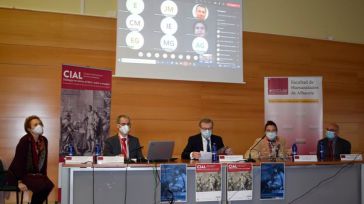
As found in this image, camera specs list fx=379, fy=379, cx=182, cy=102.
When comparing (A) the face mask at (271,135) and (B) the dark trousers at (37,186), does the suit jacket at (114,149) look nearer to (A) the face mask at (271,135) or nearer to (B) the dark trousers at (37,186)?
(B) the dark trousers at (37,186)

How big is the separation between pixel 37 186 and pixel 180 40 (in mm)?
2855

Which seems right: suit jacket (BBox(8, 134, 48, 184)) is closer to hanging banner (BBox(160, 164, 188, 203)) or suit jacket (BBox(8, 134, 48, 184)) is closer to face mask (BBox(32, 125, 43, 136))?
face mask (BBox(32, 125, 43, 136))

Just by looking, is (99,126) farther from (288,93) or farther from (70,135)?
(288,93)

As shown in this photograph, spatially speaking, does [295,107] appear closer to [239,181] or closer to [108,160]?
[239,181]

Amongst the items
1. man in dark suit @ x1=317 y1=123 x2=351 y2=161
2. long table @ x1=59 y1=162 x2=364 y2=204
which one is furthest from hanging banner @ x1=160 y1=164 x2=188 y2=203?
man in dark suit @ x1=317 y1=123 x2=351 y2=161

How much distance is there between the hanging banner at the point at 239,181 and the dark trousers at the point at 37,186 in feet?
6.76

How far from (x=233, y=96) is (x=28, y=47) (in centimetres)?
319

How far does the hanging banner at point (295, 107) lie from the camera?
621cm

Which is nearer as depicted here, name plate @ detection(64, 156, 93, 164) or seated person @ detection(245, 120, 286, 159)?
name plate @ detection(64, 156, 93, 164)

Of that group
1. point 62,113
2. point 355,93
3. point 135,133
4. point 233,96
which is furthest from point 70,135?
point 355,93

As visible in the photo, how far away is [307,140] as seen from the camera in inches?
248

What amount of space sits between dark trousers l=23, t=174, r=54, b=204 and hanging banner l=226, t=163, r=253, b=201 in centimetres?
206

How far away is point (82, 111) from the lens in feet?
15.8

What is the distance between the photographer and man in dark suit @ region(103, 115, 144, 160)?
4.51 metres
